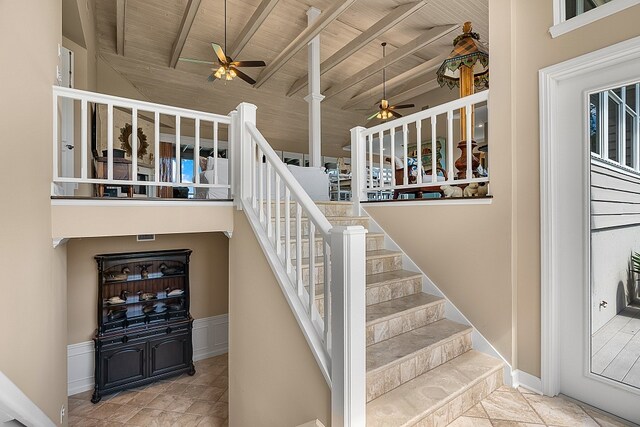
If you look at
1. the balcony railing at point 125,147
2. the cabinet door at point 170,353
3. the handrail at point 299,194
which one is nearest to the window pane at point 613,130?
the handrail at point 299,194

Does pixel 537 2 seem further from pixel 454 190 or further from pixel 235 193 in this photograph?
pixel 235 193

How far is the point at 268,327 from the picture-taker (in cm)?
223

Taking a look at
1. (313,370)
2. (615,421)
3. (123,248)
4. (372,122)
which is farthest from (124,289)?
(372,122)

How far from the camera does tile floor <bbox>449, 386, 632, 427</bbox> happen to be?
1.78 metres

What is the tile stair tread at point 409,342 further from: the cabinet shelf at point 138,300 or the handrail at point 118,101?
the cabinet shelf at point 138,300

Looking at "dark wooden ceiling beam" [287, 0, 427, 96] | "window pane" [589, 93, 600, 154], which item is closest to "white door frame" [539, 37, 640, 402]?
"window pane" [589, 93, 600, 154]

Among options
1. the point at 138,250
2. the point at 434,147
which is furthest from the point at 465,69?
the point at 138,250

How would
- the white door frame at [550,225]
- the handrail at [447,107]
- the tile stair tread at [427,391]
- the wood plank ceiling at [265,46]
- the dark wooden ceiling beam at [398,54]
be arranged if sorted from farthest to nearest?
the dark wooden ceiling beam at [398,54]
the wood plank ceiling at [265,46]
the handrail at [447,107]
the white door frame at [550,225]
the tile stair tread at [427,391]

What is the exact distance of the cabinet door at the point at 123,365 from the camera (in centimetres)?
385

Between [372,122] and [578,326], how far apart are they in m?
9.24

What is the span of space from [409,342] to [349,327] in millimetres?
845

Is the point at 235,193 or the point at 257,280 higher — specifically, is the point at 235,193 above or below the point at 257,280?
above

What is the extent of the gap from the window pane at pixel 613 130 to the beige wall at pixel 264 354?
214cm

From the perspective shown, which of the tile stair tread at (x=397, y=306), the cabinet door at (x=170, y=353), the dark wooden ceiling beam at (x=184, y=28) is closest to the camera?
the tile stair tread at (x=397, y=306)
